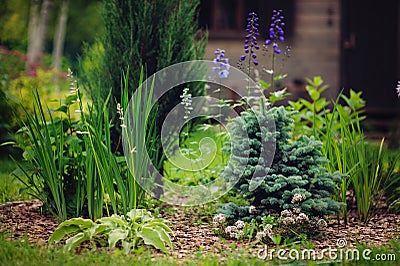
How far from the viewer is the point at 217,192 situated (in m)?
4.39

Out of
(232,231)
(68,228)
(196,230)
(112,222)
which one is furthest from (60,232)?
(232,231)

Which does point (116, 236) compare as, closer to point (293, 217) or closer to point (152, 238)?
point (152, 238)

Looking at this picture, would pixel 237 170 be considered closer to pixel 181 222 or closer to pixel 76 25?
pixel 181 222

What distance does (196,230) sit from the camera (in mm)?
3865

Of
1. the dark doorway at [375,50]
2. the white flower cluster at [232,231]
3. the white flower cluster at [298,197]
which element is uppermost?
the dark doorway at [375,50]

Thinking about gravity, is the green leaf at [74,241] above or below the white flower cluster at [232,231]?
above

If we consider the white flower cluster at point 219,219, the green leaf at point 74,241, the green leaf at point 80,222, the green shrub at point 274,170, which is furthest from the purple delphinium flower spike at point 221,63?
the green leaf at point 74,241

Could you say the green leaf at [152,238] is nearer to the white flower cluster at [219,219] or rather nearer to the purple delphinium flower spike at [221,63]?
the white flower cluster at [219,219]

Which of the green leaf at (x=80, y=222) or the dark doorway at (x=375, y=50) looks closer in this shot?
the green leaf at (x=80, y=222)

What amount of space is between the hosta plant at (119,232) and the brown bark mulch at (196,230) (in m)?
0.14

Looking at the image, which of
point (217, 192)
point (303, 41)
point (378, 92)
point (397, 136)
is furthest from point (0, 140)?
point (378, 92)

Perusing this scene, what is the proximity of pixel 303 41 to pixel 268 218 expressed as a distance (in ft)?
23.5

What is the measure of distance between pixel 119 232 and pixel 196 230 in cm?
75

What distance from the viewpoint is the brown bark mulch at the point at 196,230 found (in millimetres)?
3488
